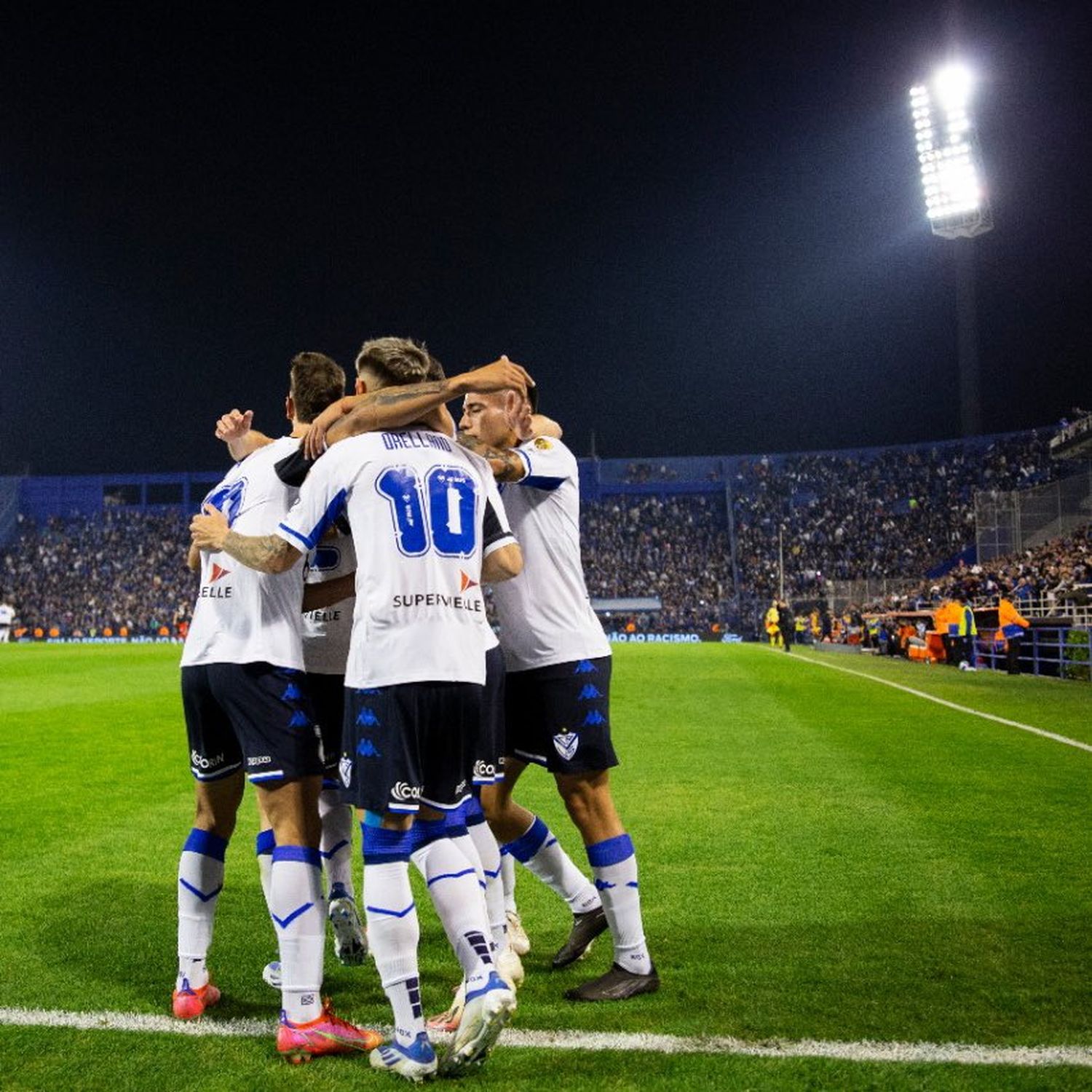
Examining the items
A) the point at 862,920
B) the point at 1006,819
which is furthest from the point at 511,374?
the point at 1006,819

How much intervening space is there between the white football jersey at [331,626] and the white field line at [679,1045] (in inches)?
52.2

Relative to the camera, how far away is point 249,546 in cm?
346


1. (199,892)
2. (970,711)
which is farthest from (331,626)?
(970,711)

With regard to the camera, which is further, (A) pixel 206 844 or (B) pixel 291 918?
(A) pixel 206 844

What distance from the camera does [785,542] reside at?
203 ft

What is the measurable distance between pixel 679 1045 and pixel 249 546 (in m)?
2.22

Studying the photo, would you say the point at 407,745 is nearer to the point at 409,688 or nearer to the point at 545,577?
the point at 409,688

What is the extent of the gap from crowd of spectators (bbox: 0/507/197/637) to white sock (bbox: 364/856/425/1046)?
52590 millimetres

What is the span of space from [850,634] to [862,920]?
3734 centimetres

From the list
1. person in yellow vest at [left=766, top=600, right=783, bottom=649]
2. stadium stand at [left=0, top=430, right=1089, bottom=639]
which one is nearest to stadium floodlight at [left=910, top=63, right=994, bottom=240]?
→ person in yellow vest at [left=766, top=600, right=783, bottom=649]

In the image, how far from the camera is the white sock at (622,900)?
3.96 m

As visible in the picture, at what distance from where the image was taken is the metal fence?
115 ft

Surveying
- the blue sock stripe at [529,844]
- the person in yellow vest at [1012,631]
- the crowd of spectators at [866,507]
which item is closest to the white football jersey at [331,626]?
the blue sock stripe at [529,844]

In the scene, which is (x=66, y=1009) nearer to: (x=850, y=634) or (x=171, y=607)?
(x=850, y=634)
